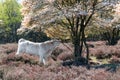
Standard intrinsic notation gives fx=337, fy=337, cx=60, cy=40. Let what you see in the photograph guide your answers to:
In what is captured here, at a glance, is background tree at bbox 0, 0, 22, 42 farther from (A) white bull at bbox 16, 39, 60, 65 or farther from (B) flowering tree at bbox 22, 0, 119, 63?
(A) white bull at bbox 16, 39, 60, 65

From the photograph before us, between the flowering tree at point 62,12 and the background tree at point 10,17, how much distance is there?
124 feet

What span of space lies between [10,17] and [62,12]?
42.3m

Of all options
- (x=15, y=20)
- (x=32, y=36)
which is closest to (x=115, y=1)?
(x=32, y=36)

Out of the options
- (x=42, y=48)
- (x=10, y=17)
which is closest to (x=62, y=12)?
(x=42, y=48)

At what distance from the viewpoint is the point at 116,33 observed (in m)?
45.2

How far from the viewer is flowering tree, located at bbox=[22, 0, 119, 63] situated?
18.6 m

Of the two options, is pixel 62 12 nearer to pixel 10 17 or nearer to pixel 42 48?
pixel 42 48

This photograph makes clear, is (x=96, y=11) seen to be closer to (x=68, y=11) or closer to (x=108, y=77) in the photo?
(x=68, y=11)

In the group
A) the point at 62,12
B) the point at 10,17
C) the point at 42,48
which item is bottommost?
the point at 10,17

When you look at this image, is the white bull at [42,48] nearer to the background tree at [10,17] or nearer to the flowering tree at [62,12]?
the flowering tree at [62,12]

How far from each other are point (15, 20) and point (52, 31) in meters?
38.1

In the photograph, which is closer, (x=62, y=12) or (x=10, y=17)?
(x=62, y=12)

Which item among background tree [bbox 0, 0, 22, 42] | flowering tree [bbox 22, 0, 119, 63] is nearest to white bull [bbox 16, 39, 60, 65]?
flowering tree [bbox 22, 0, 119, 63]

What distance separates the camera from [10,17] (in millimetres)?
59938
